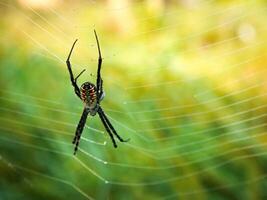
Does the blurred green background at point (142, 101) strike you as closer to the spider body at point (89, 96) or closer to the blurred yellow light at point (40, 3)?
the blurred yellow light at point (40, 3)

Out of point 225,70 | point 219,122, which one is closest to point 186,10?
point 225,70

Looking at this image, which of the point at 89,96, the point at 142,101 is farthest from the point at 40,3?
the point at 89,96

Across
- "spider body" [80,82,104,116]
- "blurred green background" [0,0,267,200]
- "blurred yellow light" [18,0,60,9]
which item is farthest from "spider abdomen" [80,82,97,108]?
"blurred yellow light" [18,0,60,9]

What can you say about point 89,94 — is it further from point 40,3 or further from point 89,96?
point 40,3

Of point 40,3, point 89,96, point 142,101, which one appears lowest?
point 142,101

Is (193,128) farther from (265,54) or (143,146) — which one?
(265,54)

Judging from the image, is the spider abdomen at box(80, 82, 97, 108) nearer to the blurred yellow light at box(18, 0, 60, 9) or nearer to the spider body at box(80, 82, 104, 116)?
the spider body at box(80, 82, 104, 116)

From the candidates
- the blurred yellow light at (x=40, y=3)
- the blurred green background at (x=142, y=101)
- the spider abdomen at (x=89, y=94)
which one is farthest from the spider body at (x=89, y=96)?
the blurred yellow light at (x=40, y=3)

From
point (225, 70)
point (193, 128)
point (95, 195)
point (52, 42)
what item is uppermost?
point (52, 42)

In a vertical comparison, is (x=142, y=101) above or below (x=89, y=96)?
below
